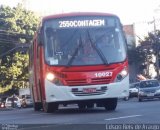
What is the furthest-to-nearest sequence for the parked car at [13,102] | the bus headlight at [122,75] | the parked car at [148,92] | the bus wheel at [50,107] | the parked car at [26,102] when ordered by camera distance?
the parked car at [13,102] → the parked car at [26,102] → the parked car at [148,92] → the bus wheel at [50,107] → the bus headlight at [122,75]

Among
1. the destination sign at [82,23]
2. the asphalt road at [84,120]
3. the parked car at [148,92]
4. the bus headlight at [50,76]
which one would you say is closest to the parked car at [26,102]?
the parked car at [148,92]

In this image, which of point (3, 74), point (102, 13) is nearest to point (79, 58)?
point (102, 13)

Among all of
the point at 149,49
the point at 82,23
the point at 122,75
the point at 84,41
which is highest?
the point at 82,23

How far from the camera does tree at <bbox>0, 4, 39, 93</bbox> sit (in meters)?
60.9

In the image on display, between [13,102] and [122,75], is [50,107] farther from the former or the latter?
[13,102]

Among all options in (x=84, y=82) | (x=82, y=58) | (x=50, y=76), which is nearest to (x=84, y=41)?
(x=82, y=58)

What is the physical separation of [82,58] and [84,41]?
1.96 ft

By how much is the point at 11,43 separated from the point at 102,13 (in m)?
43.4

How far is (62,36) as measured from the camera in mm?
19438

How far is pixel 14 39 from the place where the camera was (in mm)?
62906

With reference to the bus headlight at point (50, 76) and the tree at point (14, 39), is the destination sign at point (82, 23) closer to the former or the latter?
the bus headlight at point (50, 76)

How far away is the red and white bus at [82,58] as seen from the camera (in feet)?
62.4

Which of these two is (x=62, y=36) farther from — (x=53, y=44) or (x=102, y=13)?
(x=102, y=13)

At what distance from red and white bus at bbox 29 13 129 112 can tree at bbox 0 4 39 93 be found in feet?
133
